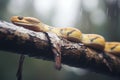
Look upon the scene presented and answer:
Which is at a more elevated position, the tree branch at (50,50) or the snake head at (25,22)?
the snake head at (25,22)

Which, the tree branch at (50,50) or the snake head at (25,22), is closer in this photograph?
the tree branch at (50,50)

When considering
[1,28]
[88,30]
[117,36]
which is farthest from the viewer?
[88,30]

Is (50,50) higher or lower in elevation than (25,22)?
lower

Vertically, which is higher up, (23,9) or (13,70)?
(23,9)

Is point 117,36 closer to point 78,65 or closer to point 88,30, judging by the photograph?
point 88,30

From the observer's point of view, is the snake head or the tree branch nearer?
the tree branch

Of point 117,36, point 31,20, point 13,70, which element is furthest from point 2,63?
point 31,20

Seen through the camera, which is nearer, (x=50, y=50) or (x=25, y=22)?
(x=50, y=50)

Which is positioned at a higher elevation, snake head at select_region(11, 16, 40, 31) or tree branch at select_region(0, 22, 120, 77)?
snake head at select_region(11, 16, 40, 31)
